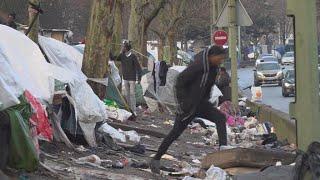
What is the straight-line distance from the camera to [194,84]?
8.86 m

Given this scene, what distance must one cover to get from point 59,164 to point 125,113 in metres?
6.69

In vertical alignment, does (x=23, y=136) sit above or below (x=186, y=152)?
above

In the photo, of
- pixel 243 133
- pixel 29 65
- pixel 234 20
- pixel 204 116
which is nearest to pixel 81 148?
pixel 29 65

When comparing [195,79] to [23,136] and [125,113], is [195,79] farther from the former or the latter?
[125,113]

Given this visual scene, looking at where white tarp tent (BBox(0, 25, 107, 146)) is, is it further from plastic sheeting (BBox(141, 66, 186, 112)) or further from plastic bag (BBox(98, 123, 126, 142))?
plastic sheeting (BBox(141, 66, 186, 112))

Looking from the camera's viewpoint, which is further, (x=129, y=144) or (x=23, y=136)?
(x=129, y=144)

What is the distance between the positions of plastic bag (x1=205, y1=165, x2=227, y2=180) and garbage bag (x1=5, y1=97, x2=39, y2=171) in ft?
6.55

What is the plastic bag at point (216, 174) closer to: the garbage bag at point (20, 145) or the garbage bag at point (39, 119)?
the garbage bag at point (20, 145)

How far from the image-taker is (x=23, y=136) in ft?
22.7

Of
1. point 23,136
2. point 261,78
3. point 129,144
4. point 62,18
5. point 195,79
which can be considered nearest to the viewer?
point 23,136

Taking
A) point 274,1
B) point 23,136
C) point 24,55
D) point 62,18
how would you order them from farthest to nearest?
point 274,1
point 62,18
point 24,55
point 23,136

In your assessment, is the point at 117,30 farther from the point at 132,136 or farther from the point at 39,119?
the point at 39,119

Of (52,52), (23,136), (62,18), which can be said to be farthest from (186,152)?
(62,18)

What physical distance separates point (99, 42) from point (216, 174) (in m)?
7.13
